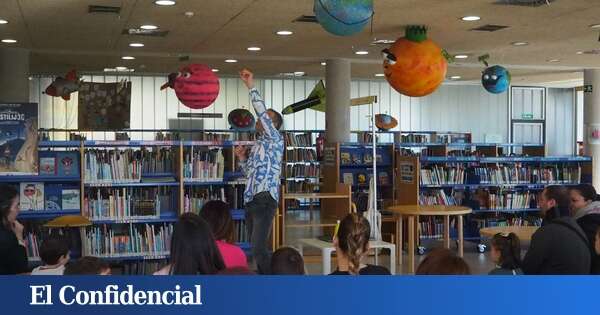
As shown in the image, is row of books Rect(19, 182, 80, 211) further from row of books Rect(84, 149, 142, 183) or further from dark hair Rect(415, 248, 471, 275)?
dark hair Rect(415, 248, 471, 275)

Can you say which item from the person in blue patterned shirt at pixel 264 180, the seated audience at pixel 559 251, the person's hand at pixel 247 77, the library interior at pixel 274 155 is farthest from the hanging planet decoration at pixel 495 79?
the seated audience at pixel 559 251

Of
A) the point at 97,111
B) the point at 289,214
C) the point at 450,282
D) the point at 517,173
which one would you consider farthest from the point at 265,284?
the point at 289,214

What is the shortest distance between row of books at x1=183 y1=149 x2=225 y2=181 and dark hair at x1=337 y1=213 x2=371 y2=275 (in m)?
3.97

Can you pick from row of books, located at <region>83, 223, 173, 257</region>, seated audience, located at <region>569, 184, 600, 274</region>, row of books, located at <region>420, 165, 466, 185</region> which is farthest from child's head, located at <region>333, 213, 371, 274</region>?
row of books, located at <region>420, 165, 466, 185</region>

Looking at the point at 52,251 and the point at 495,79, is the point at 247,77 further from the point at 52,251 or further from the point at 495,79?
the point at 495,79

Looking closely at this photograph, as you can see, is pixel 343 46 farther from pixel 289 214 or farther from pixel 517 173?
pixel 289 214

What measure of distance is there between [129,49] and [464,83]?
10.4m

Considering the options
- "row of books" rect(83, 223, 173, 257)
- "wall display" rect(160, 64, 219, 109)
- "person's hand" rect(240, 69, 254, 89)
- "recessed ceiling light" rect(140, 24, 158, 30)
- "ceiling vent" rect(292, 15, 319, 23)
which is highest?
"recessed ceiling light" rect(140, 24, 158, 30)

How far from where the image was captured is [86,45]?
1131cm

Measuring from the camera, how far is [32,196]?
23.7 ft

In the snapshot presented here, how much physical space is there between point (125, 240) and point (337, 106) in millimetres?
5605

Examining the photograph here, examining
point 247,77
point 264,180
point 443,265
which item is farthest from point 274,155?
point 443,265

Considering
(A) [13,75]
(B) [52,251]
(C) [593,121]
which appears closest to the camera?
(B) [52,251]

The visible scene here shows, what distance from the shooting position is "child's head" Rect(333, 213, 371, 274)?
12.3 feet
